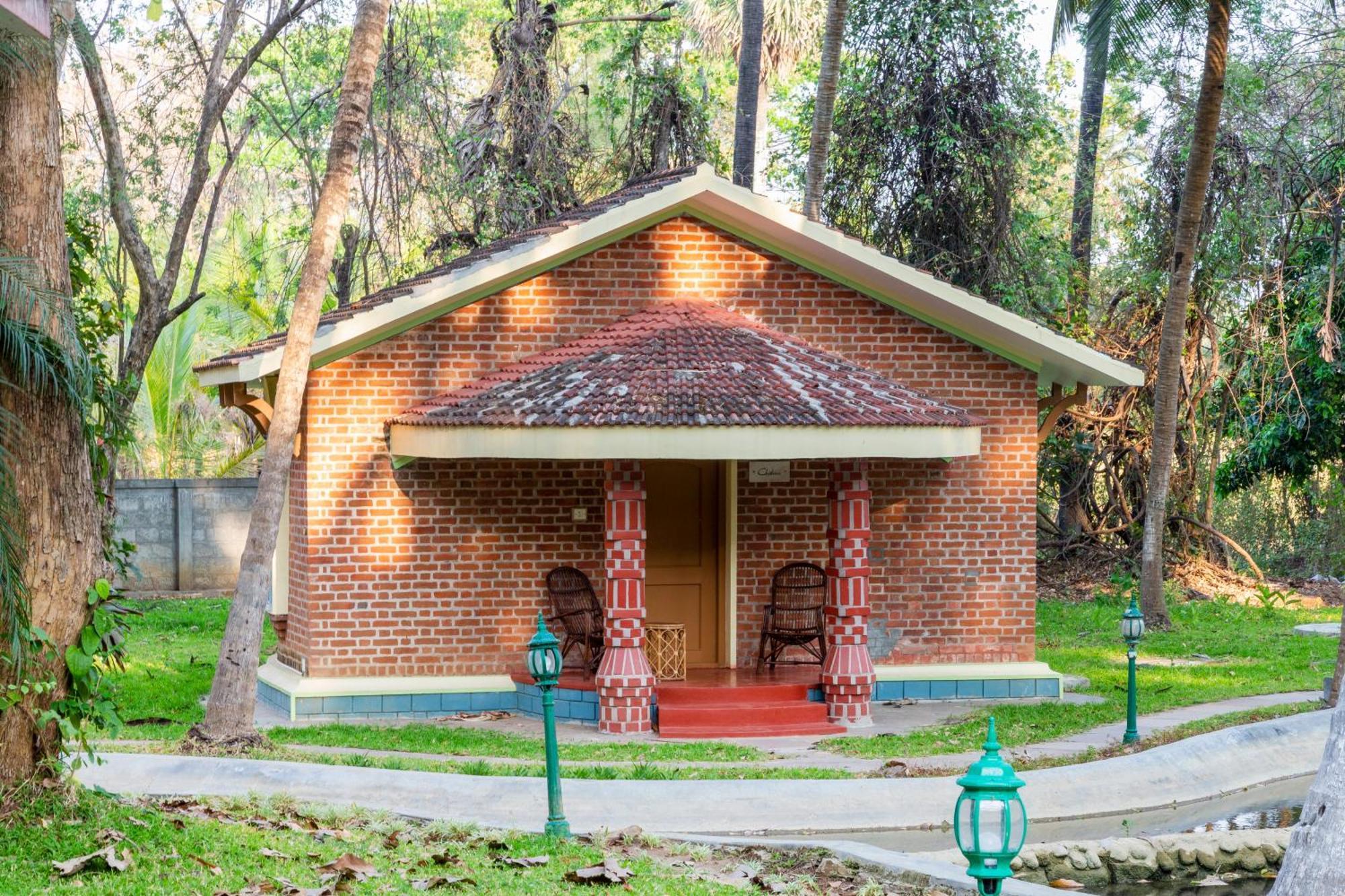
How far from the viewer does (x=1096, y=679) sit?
15719 mm

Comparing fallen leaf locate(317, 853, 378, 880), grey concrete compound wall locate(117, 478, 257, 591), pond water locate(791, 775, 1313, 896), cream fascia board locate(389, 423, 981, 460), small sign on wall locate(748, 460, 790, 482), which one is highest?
cream fascia board locate(389, 423, 981, 460)

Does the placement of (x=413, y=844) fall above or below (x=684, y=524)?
below

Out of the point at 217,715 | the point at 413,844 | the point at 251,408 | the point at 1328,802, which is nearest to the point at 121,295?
the point at 251,408

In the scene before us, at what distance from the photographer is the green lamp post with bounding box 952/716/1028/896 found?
544 centimetres

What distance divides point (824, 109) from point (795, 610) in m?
8.23

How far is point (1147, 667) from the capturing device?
1658 cm

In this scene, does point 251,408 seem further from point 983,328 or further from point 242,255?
point 242,255

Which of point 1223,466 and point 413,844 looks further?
point 1223,466

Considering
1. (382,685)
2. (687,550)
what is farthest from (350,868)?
(687,550)

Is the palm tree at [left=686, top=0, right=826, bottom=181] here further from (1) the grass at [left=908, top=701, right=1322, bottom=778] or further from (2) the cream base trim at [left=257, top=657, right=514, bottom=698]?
(1) the grass at [left=908, top=701, right=1322, bottom=778]

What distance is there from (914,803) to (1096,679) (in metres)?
6.26

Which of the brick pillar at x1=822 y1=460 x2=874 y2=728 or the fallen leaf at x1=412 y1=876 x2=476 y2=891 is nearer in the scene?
the fallen leaf at x1=412 y1=876 x2=476 y2=891

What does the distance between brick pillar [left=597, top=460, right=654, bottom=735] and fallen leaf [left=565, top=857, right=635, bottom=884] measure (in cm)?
538

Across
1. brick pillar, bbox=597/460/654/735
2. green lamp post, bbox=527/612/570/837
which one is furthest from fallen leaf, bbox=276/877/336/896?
brick pillar, bbox=597/460/654/735
